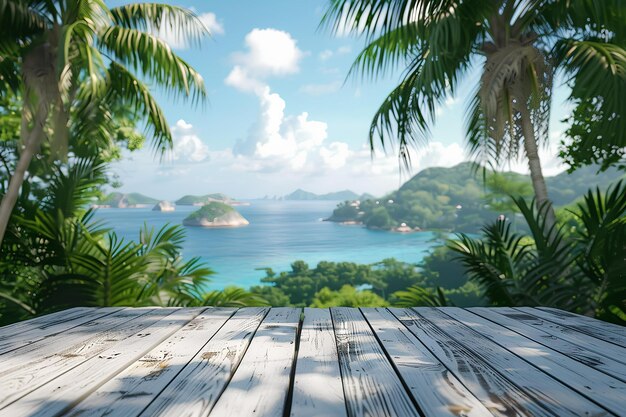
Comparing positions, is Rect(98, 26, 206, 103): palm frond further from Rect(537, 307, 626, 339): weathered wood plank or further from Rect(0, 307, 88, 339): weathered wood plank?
Rect(537, 307, 626, 339): weathered wood plank

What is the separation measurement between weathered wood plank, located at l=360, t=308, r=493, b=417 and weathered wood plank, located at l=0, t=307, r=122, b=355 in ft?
4.49

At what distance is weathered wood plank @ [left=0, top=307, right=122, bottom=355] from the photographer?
1.67 metres

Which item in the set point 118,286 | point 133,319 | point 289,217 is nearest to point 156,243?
point 118,286

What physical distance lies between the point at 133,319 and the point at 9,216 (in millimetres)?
3749

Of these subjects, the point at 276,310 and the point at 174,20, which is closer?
the point at 276,310

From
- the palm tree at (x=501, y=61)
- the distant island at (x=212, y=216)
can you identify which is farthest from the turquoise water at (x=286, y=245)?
the palm tree at (x=501, y=61)

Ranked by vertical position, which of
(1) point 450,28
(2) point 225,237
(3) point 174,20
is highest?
(3) point 174,20

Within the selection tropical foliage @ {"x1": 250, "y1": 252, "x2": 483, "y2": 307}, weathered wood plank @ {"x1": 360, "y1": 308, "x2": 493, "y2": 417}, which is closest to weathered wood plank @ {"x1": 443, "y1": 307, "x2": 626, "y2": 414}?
weathered wood plank @ {"x1": 360, "y1": 308, "x2": 493, "y2": 417}

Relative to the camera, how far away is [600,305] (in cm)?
351

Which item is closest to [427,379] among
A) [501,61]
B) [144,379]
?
[144,379]

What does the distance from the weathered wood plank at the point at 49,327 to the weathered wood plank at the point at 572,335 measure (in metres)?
2.10

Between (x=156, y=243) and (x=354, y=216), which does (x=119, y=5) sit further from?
(x=354, y=216)

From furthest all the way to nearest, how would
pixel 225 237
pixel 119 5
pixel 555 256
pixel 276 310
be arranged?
pixel 225 237 → pixel 119 5 → pixel 555 256 → pixel 276 310

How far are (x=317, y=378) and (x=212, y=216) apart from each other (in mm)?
63458
